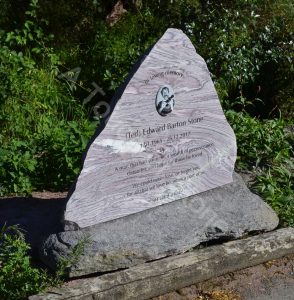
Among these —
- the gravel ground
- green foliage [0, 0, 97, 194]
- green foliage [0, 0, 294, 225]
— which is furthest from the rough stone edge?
green foliage [0, 0, 97, 194]

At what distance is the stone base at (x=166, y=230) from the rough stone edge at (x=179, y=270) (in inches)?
2.3

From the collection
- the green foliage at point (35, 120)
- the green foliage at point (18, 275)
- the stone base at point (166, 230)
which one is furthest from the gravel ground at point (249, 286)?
the green foliage at point (35, 120)

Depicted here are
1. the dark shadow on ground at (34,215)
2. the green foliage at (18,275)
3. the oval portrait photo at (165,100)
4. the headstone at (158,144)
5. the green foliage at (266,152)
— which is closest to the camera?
the green foliage at (18,275)

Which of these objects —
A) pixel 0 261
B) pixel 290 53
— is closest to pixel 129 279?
pixel 0 261

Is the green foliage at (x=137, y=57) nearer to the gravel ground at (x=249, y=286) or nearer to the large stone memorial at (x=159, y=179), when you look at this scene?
the large stone memorial at (x=159, y=179)

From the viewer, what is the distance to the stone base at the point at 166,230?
4379 mm

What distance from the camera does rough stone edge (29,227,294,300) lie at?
4234mm

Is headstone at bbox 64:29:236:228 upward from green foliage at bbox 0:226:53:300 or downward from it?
upward

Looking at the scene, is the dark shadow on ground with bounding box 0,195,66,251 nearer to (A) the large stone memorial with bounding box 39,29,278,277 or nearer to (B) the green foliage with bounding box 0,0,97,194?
(B) the green foliage with bounding box 0,0,97,194

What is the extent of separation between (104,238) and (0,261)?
622 mm

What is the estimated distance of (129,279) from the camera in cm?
434

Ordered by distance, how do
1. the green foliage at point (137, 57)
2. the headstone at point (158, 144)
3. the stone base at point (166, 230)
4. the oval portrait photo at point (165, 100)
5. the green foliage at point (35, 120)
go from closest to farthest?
the stone base at point (166, 230) < the headstone at point (158, 144) < the oval portrait photo at point (165, 100) < the green foliage at point (35, 120) < the green foliage at point (137, 57)

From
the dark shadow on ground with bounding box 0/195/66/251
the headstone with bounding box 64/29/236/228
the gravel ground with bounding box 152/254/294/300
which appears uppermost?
the headstone with bounding box 64/29/236/228

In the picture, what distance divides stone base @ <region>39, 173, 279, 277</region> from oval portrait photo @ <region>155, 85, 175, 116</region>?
63cm
